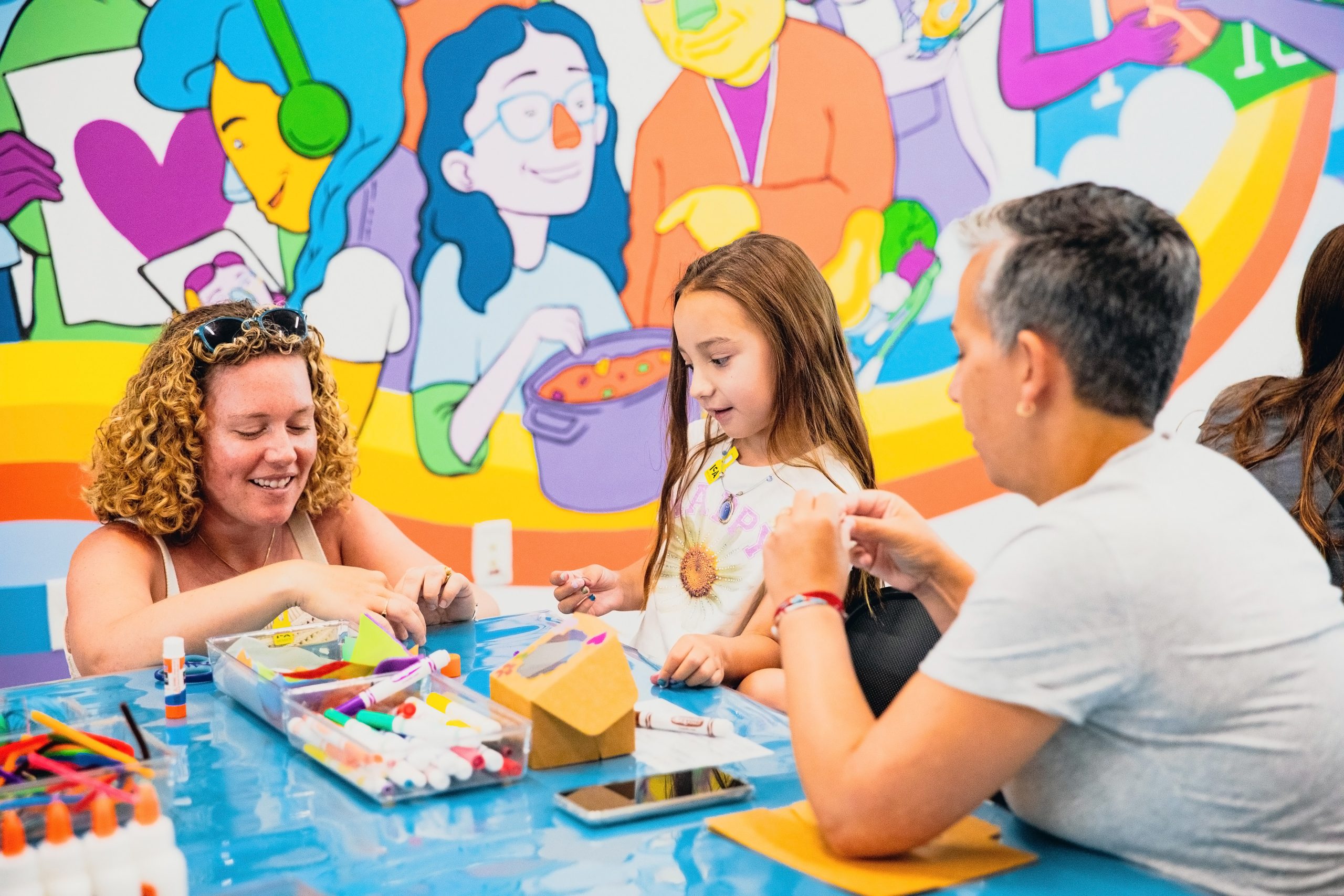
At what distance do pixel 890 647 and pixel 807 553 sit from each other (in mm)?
458

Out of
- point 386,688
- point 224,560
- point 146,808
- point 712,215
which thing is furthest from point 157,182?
point 146,808

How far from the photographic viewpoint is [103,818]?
0.88m

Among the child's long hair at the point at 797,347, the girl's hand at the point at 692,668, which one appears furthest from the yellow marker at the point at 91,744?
the child's long hair at the point at 797,347

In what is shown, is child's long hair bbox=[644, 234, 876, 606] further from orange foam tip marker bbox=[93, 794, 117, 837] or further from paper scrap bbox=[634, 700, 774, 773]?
orange foam tip marker bbox=[93, 794, 117, 837]

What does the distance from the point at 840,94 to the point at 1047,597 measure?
289 centimetres

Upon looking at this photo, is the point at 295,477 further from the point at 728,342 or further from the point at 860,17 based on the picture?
the point at 860,17

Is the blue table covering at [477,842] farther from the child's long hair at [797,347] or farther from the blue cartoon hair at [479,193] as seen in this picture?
the blue cartoon hair at [479,193]

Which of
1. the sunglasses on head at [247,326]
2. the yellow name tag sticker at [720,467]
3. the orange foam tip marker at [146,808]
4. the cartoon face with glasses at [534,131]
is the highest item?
the cartoon face with glasses at [534,131]

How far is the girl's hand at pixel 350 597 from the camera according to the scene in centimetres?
164

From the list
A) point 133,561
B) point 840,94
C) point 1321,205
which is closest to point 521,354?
point 840,94

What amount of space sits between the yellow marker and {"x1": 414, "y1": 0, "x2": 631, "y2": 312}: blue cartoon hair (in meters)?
2.05

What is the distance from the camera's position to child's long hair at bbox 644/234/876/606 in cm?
204

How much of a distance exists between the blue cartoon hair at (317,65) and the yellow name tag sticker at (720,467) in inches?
53.2

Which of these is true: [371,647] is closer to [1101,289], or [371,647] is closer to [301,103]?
[1101,289]
